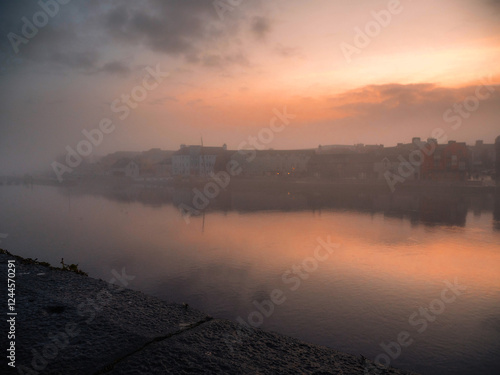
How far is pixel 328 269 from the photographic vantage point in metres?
17.6

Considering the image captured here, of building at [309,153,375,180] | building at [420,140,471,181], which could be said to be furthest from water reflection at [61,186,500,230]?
building at [309,153,375,180]

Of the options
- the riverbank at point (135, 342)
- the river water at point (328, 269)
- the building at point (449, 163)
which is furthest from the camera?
the building at point (449, 163)

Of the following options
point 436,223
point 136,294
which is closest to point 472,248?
point 436,223

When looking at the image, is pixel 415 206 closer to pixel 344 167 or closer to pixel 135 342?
pixel 344 167

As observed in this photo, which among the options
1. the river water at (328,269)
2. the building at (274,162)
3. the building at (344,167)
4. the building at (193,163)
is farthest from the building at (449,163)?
the building at (193,163)

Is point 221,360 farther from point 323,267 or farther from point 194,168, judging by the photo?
point 194,168

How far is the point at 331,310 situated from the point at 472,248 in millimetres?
16594

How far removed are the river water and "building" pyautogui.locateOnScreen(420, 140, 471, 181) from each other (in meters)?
31.3

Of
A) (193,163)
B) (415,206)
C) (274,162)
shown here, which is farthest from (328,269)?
(193,163)

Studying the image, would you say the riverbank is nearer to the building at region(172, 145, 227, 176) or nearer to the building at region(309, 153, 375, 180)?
the building at region(309, 153, 375, 180)

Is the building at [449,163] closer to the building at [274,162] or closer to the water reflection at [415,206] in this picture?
the water reflection at [415,206]

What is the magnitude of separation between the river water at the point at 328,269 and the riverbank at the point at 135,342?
11.4 ft

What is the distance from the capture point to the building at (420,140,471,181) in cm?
6644

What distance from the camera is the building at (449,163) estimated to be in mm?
66438
